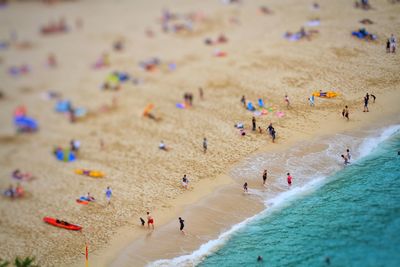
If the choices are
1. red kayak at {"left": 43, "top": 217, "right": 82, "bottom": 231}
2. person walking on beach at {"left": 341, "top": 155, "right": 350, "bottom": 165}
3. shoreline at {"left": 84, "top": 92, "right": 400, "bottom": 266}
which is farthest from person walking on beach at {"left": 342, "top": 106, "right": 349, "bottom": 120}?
red kayak at {"left": 43, "top": 217, "right": 82, "bottom": 231}

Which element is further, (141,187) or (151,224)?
(141,187)

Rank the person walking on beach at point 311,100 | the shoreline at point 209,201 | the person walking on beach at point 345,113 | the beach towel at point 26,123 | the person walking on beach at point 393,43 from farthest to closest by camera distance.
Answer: the beach towel at point 26,123, the person walking on beach at point 393,43, the person walking on beach at point 311,100, the person walking on beach at point 345,113, the shoreline at point 209,201

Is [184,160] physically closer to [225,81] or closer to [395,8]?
[225,81]

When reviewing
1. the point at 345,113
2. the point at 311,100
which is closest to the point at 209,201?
the point at 311,100

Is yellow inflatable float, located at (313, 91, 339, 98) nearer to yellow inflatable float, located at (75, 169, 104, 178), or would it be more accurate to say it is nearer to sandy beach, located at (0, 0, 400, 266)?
sandy beach, located at (0, 0, 400, 266)

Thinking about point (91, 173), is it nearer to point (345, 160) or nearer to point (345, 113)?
point (345, 160)

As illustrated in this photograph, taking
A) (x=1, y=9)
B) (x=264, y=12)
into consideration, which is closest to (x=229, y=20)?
(x=264, y=12)

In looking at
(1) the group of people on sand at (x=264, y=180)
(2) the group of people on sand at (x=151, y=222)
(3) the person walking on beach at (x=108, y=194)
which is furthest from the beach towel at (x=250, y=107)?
(3) the person walking on beach at (x=108, y=194)

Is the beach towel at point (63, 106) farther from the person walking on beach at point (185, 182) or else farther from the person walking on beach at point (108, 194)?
the person walking on beach at point (185, 182)

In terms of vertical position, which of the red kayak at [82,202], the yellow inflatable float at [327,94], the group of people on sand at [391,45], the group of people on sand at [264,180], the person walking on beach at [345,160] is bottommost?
the red kayak at [82,202]
